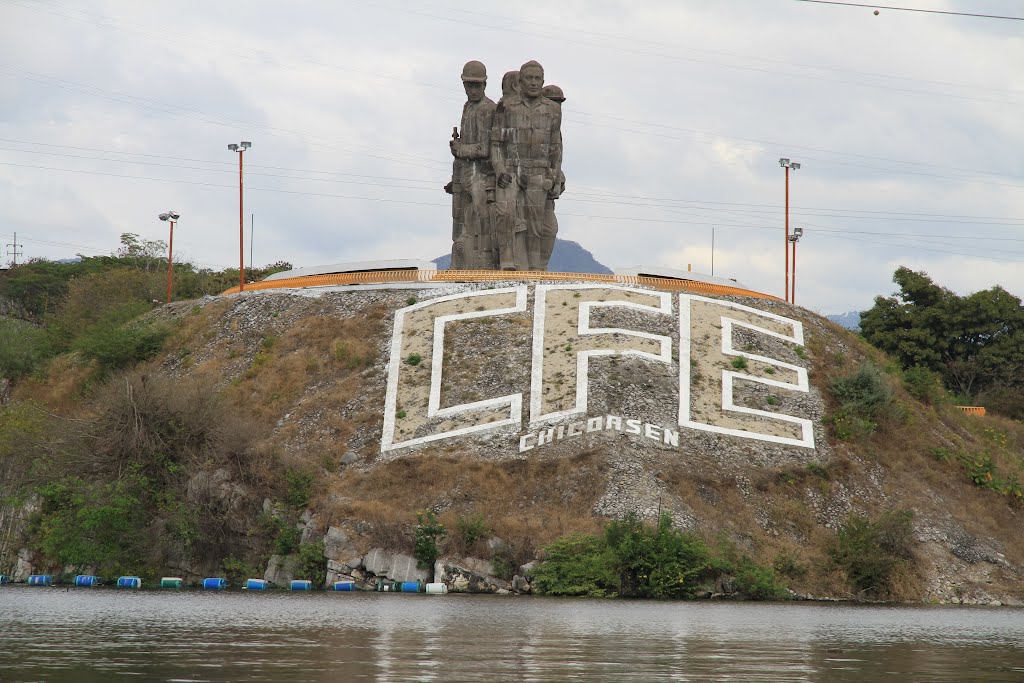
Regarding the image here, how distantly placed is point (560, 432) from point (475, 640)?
2715 cm

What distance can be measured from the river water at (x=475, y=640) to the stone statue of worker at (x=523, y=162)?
27.7 m

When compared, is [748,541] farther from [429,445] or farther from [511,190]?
[511,190]

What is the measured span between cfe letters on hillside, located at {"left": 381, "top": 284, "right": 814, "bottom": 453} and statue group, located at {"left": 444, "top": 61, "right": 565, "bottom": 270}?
11.5 feet

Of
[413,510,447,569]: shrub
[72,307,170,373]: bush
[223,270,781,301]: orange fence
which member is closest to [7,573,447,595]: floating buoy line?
[413,510,447,569]: shrub

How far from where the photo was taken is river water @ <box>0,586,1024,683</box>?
72.4 feet

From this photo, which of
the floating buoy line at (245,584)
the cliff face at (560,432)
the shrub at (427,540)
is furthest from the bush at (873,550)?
the floating buoy line at (245,584)

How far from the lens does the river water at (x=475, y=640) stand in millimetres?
22062

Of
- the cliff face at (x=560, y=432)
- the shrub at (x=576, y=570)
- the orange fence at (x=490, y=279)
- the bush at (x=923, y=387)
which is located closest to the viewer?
the shrub at (x=576, y=570)

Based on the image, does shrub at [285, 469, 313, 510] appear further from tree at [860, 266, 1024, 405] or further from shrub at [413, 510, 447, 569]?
tree at [860, 266, 1024, 405]

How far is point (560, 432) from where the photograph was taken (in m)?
54.3

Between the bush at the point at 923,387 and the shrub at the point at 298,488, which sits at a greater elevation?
the bush at the point at 923,387

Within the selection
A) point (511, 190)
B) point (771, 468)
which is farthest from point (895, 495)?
point (511, 190)

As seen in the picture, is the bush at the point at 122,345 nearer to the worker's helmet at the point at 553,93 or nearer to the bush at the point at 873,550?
the worker's helmet at the point at 553,93

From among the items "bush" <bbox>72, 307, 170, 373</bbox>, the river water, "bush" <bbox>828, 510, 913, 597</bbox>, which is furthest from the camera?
"bush" <bbox>72, 307, 170, 373</bbox>
